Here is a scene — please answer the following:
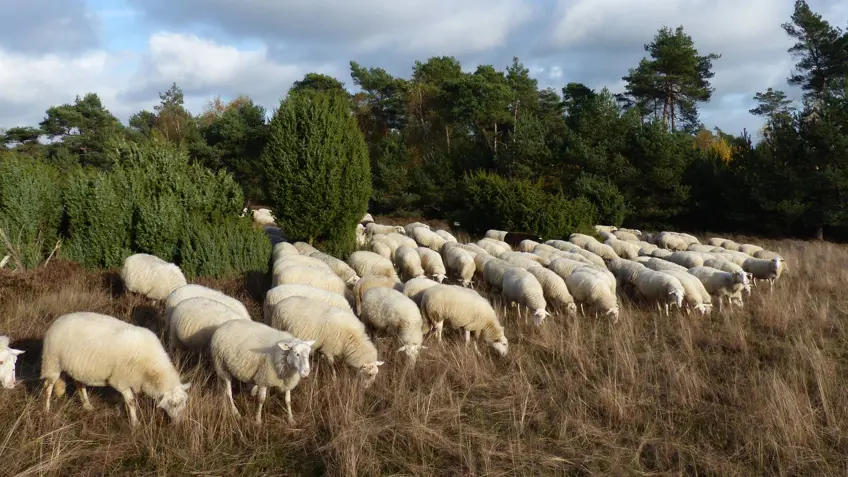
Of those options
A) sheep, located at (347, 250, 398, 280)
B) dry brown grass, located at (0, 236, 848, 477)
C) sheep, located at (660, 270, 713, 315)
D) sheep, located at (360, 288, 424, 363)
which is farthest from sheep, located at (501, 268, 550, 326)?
sheep, located at (660, 270, 713, 315)

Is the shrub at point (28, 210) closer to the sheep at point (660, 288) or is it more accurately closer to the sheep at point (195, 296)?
the sheep at point (195, 296)

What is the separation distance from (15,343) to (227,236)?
578 cm

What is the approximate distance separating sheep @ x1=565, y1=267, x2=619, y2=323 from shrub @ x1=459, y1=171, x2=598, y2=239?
955 centimetres

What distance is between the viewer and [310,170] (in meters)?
14.5

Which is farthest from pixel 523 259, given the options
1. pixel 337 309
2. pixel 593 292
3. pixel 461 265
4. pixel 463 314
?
pixel 337 309

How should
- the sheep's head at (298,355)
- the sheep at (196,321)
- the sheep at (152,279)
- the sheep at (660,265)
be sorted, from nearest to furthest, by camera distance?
the sheep's head at (298,355)
the sheep at (196,321)
the sheep at (152,279)
the sheep at (660,265)

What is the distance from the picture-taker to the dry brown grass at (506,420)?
483 centimetres

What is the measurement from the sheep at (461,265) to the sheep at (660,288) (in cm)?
372

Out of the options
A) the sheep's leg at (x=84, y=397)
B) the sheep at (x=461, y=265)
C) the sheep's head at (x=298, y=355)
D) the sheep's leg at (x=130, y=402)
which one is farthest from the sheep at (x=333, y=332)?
the sheep at (x=461, y=265)

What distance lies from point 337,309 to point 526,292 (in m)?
4.11

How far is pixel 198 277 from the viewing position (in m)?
12.3

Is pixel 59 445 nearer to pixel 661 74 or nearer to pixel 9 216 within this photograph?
pixel 9 216

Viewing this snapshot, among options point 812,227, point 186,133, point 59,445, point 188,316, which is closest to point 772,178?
point 812,227

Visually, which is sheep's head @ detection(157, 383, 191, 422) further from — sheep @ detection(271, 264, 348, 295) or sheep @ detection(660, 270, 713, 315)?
sheep @ detection(660, 270, 713, 315)
